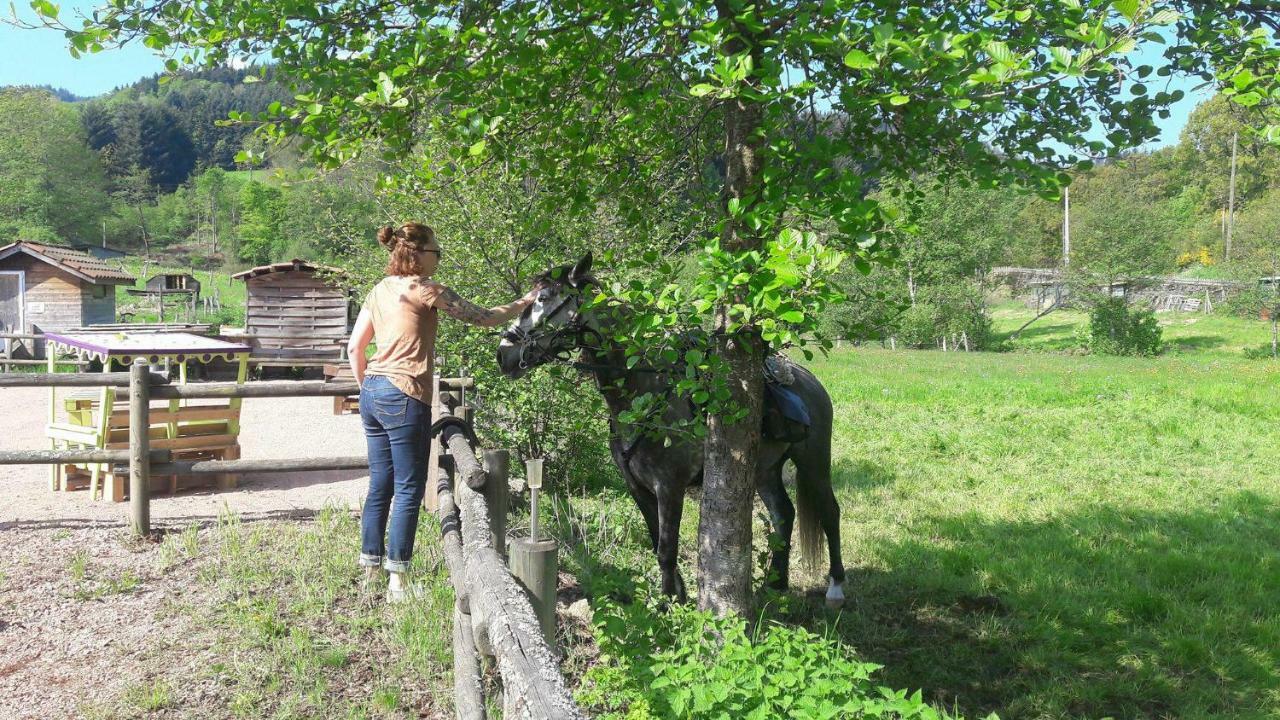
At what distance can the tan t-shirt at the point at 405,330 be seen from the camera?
4.27m

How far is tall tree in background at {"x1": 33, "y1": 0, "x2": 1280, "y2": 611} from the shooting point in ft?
9.02

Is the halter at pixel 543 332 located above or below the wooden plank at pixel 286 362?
above

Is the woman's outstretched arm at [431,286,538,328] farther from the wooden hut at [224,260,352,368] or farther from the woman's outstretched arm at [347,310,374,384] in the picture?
the wooden hut at [224,260,352,368]

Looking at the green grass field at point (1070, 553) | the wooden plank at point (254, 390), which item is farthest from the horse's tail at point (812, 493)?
the wooden plank at point (254, 390)

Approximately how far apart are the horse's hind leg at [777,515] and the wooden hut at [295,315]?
17.7m

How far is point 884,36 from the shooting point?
2.39m

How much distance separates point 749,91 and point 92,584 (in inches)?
198

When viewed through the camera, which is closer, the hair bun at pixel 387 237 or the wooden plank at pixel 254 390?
the hair bun at pixel 387 237

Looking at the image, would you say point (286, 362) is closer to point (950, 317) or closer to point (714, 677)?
point (714, 677)

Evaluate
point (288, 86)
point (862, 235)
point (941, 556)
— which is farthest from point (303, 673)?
point (941, 556)

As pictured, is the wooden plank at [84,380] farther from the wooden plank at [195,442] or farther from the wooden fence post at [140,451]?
the wooden plank at [195,442]

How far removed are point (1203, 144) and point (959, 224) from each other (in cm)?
4028

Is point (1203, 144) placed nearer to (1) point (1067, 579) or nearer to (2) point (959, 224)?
(2) point (959, 224)

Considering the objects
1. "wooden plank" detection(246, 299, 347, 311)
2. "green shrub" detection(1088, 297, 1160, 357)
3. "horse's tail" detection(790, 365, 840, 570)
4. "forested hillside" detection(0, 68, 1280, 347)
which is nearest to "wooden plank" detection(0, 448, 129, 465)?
"forested hillside" detection(0, 68, 1280, 347)
